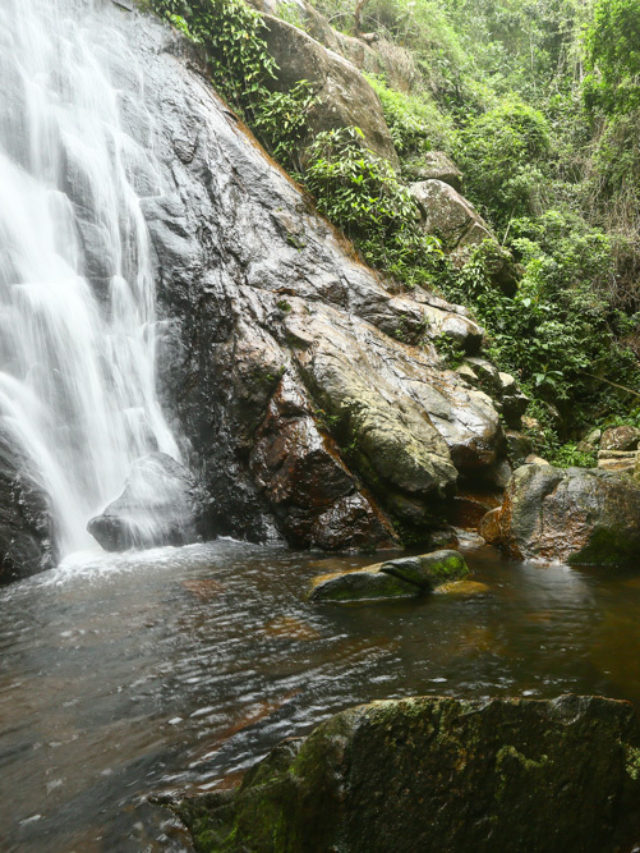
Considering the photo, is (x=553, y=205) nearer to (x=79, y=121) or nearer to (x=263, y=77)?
(x=263, y=77)

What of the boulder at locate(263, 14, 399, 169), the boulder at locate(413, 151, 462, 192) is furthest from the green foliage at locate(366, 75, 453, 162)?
the boulder at locate(263, 14, 399, 169)

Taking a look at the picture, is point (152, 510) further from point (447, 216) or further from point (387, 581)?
point (447, 216)

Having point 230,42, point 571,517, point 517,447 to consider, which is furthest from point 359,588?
point 230,42

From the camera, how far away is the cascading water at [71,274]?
7652mm

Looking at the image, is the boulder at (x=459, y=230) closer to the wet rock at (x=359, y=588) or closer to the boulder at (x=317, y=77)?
the boulder at (x=317, y=77)

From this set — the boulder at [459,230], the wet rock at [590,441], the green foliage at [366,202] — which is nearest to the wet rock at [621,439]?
the wet rock at [590,441]

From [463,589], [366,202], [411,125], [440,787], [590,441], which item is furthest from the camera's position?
[411,125]

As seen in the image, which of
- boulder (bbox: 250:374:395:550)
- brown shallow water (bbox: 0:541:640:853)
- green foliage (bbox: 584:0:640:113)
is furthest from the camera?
green foliage (bbox: 584:0:640:113)

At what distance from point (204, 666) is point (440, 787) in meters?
2.15

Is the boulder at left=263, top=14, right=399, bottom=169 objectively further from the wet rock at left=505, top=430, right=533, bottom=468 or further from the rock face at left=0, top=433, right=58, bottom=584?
the rock face at left=0, top=433, right=58, bottom=584

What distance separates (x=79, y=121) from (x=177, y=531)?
8.59 metres

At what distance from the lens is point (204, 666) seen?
373 centimetres

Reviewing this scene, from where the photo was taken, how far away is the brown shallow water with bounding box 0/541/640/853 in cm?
246

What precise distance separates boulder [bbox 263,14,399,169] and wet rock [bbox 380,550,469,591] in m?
10.7
